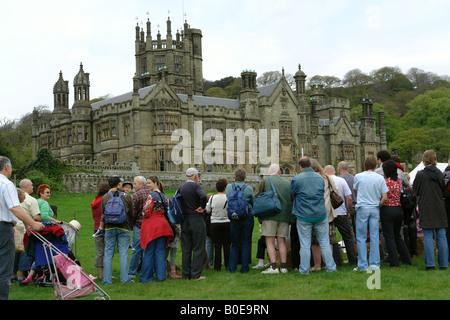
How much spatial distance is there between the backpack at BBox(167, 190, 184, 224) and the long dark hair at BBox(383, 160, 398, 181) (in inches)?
163

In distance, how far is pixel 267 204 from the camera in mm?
11055

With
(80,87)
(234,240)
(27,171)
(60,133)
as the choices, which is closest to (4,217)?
(234,240)

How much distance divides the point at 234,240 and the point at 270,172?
164cm

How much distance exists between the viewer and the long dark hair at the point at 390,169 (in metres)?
11.2

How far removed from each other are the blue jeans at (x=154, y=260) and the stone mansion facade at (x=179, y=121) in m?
31.4

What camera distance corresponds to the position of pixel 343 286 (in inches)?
354

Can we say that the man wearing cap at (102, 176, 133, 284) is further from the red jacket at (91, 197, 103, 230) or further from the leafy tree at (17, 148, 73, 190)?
the leafy tree at (17, 148, 73, 190)

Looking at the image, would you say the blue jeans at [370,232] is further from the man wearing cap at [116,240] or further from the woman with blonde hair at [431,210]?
the man wearing cap at [116,240]

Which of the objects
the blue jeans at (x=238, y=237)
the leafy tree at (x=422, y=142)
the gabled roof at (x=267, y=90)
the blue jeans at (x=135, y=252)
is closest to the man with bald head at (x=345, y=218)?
the blue jeans at (x=238, y=237)

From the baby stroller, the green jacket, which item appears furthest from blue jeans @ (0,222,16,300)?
the green jacket

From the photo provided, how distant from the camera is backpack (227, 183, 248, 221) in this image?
1136 cm
